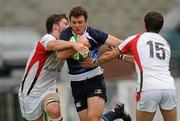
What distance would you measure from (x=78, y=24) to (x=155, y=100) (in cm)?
152

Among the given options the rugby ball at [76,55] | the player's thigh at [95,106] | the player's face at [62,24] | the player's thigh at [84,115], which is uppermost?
the player's face at [62,24]

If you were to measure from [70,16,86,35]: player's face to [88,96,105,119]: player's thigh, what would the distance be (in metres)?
0.95

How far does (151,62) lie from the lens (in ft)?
44.8

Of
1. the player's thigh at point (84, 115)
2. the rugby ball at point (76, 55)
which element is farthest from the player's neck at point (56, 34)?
the player's thigh at point (84, 115)

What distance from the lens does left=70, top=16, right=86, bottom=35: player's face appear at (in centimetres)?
1413

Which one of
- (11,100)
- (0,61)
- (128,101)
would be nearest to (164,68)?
(128,101)

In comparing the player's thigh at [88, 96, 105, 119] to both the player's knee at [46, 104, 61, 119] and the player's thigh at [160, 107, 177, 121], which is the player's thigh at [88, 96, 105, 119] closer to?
the player's knee at [46, 104, 61, 119]

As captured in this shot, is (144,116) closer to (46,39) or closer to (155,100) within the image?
(155,100)

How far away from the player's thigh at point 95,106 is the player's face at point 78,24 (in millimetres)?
951

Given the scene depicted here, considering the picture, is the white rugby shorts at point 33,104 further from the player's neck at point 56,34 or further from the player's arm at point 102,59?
the player's arm at point 102,59

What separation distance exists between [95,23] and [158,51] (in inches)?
599

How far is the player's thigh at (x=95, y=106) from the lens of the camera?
1431cm

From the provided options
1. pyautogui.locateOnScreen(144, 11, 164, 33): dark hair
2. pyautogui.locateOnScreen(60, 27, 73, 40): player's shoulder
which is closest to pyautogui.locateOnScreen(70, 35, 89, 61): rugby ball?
pyautogui.locateOnScreen(60, 27, 73, 40): player's shoulder

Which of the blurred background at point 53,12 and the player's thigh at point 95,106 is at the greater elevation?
the blurred background at point 53,12
